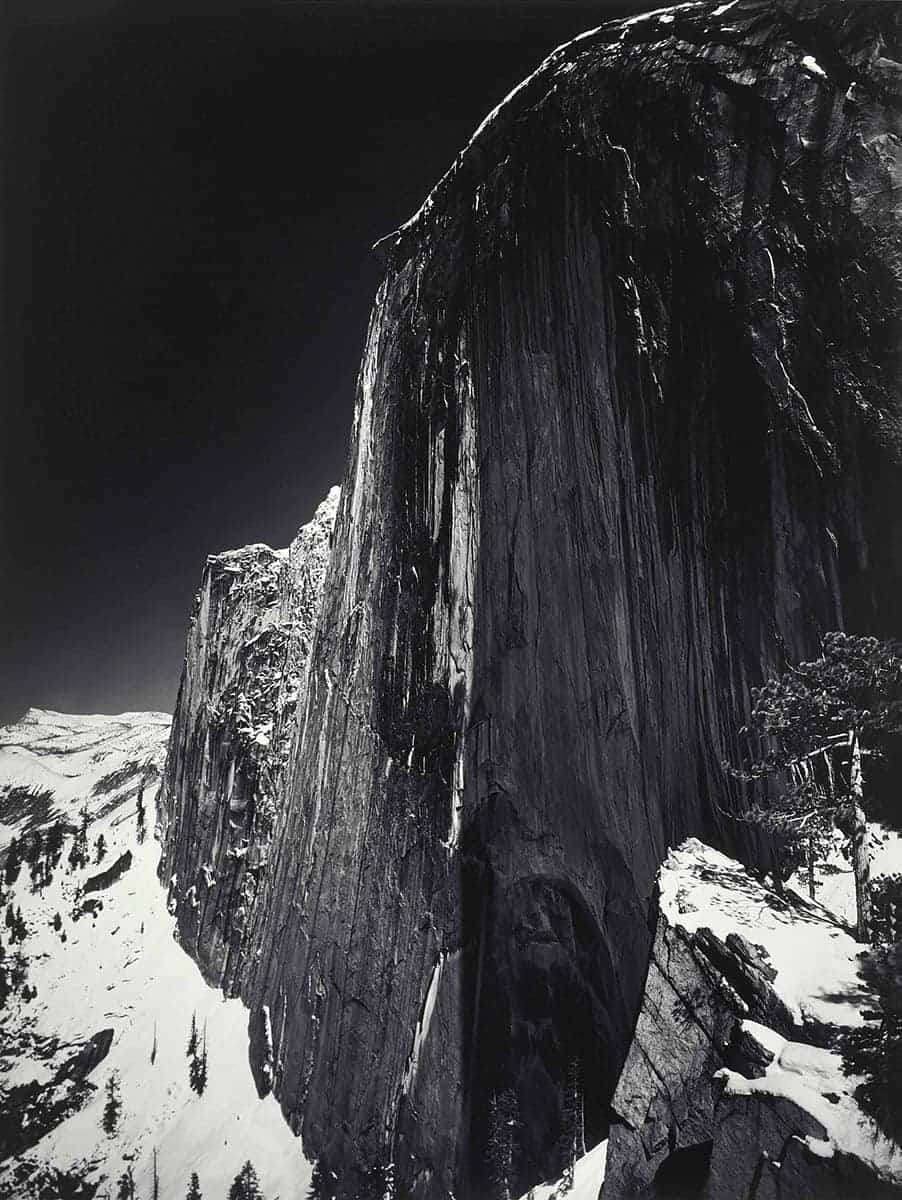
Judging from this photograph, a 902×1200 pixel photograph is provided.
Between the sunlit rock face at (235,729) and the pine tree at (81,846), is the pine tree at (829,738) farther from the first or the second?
the pine tree at (81,846)

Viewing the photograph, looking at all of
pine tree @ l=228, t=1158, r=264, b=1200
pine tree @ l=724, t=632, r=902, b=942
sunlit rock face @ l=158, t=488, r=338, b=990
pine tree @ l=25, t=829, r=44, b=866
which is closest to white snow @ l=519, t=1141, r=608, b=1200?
pine tree @ l=724, t=632, r=902, b=942

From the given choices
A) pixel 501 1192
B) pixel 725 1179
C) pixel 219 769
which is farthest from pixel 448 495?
pixel 219 769

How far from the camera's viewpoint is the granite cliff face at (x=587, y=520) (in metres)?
10.5

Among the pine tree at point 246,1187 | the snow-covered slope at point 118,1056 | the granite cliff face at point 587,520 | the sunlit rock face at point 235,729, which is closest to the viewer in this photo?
the granite cliff face at point 587,520

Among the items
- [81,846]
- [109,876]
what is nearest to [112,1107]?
[109,876]

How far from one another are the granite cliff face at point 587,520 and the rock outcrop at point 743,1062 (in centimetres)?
237

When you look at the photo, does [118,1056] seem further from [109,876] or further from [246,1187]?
[109,876]

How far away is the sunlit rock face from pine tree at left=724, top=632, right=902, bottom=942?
2880 centimetres

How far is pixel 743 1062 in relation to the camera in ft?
26.4

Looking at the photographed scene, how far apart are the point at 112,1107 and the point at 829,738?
119 ft

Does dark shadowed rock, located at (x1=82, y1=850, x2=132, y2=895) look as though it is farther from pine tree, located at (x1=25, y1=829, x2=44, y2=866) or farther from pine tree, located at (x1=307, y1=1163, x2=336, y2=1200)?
pine tree, located at (x1=307, y1=1163, x2=336, y2=1200)

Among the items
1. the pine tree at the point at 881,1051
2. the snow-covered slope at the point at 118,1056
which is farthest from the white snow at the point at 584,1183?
the snow-covered slope at the point at 118,1056

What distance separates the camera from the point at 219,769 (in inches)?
1810

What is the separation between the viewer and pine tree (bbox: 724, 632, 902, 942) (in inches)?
364
